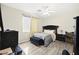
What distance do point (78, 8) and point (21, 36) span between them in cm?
102

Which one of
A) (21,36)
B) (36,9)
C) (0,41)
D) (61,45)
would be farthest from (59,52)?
(0,41)

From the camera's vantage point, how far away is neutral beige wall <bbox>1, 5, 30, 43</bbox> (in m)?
1.44

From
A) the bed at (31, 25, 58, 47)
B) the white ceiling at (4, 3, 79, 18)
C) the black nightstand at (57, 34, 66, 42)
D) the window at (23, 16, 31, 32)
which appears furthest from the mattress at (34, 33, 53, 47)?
the white ceiling at (4, 3, 79, 18)

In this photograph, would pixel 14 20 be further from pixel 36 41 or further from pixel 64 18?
pixel 64 18

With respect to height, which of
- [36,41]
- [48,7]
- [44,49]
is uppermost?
[48,7]

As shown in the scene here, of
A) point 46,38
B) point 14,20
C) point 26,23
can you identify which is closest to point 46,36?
point 46,38

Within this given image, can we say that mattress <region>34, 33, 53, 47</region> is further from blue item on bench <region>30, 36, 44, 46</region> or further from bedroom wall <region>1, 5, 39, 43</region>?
bedroom wall <region>1, 5, 39, 43</region>

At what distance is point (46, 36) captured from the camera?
155 cm

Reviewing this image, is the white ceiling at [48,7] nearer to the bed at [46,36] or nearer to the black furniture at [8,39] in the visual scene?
the bed at [46,36]

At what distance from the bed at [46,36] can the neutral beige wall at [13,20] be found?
0.45ft

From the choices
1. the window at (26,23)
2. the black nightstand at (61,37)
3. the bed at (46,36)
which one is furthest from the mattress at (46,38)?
the window at (26,23)

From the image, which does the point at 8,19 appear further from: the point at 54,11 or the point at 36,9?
the point at 54,11

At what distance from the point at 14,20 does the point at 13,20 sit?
17 millimetres

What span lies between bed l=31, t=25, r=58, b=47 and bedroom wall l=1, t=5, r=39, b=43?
12 centimetres
